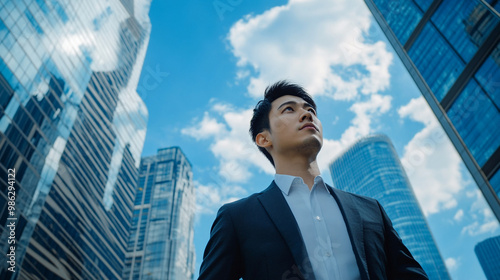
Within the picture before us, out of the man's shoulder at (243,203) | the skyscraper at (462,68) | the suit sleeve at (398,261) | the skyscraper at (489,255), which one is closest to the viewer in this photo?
the suit sleeve at (398,261)

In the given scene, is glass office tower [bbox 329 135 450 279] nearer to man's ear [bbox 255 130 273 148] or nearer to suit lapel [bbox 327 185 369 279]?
man's ear [bbox 255 130 273 148]

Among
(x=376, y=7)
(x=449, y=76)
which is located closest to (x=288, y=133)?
→ (x=449, y=76)

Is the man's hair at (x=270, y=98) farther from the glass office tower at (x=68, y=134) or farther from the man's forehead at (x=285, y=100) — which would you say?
the glass office tower at (x=68, y=134)

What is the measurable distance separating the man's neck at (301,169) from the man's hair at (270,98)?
50 centimetres

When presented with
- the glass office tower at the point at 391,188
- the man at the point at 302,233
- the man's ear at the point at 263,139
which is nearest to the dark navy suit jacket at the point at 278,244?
the man at the point at 302,233

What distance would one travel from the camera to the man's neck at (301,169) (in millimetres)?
2441

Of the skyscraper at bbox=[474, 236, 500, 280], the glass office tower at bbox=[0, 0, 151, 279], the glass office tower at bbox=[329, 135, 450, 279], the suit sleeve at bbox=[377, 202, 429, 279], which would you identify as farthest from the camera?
the skyscraper at bbox=[474, 236, 500, 280]

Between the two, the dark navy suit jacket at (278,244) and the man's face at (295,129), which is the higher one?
the man's face at (295,129)

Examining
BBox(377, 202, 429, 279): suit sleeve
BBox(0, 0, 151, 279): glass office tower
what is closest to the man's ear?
BBox(377, 202, 429, 279): suit sleeve

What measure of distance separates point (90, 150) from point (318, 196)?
63.0 meters

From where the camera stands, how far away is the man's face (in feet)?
8.10

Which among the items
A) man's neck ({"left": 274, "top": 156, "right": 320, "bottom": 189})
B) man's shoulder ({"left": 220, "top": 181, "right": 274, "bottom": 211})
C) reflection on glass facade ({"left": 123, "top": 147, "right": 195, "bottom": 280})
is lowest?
reflection on glass facade ({"left": 123, "top": 147, "right": 195, "bottom": 280})

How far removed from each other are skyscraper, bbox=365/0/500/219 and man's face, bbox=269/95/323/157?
1205 inches

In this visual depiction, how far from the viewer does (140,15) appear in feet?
271
